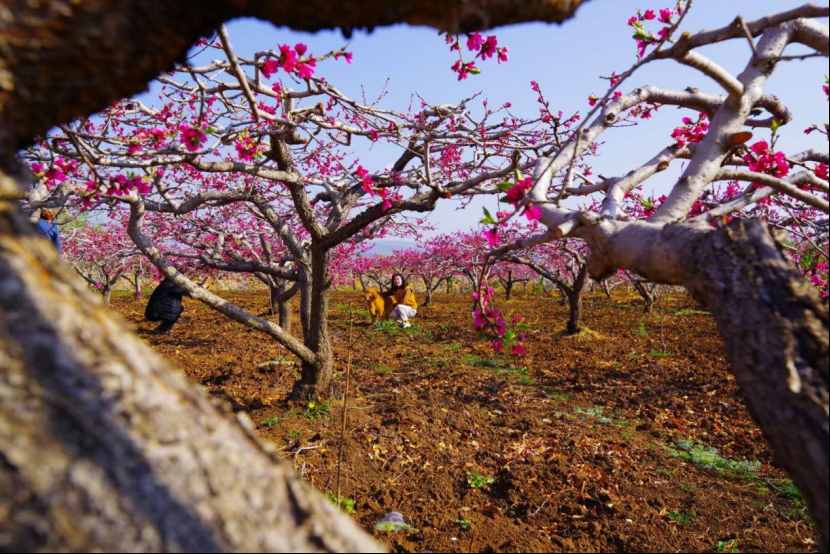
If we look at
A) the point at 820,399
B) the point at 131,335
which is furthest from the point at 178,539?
the point at 820,399

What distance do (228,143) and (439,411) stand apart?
12.1ft

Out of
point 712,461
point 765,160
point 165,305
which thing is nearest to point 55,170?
point 765,160

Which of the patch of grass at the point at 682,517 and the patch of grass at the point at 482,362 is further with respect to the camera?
the patch of grass at the point at 482,362

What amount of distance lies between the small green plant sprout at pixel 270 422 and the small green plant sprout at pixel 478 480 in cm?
212

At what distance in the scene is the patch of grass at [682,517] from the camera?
336cm

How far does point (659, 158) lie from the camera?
98.3 inches

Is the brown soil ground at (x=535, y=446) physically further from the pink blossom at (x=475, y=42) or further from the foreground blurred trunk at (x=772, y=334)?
the pink blossom at (x=475, y=42)

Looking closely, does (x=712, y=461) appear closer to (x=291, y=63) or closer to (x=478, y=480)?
(x=478, y=480)

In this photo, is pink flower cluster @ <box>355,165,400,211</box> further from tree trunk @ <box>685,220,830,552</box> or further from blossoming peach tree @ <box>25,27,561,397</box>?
tree trunk @ <box>685,220,830,552</box>

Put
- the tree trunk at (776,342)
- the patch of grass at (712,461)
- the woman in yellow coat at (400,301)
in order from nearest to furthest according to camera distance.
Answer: the tree trunk at (776,342)
the patch of grass at (712,461)
the woman in yellow coat at (400,301)

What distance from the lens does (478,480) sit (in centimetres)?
379

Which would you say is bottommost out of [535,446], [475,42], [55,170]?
[535,446]

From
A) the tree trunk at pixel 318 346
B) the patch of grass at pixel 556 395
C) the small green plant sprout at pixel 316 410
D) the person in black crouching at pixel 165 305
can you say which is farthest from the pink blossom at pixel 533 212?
the person in black crouching at pixel 165 305

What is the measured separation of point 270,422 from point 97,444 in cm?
424
